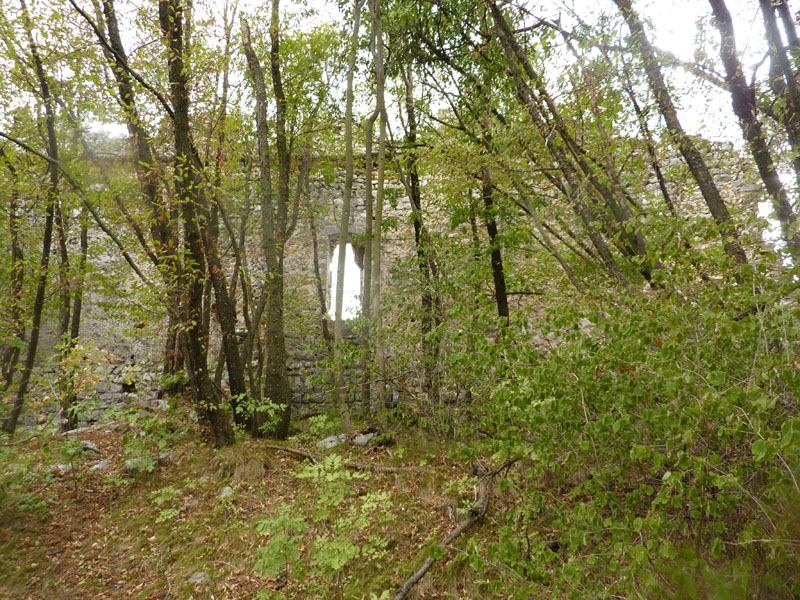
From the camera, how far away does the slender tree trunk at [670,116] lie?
12.8 feet

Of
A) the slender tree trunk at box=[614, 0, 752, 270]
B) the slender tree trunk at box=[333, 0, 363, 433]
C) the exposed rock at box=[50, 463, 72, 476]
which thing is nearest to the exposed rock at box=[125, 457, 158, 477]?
the exposed rock at box=[50, 463, 72, 476]

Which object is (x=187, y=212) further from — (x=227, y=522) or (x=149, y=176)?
(x=227, y=522)

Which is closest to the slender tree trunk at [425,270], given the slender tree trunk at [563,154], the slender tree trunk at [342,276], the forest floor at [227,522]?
the forest floor at [227,522]

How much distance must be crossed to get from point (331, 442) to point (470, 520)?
7.43 ft

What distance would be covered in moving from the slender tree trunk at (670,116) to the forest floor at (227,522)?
10.3ft

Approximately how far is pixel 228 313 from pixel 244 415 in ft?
4.14

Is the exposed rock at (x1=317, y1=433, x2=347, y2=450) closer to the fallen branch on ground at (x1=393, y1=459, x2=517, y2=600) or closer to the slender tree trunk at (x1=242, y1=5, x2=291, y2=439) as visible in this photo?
the slender tree trunk at (x1=242, y1=5, x2=291, y2=439)

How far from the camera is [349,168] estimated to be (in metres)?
5.46

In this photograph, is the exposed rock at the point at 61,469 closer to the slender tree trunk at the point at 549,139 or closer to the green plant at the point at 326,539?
the green plant at the point at 326,539

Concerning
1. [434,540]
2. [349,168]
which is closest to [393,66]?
[349,168]

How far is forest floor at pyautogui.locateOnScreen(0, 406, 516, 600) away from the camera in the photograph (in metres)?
2.94

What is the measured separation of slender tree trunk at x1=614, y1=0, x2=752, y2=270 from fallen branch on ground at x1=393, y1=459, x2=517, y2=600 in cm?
279

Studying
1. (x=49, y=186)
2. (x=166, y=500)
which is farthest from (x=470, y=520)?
(x=49, y=186)

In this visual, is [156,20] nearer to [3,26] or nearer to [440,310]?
[3,26]
